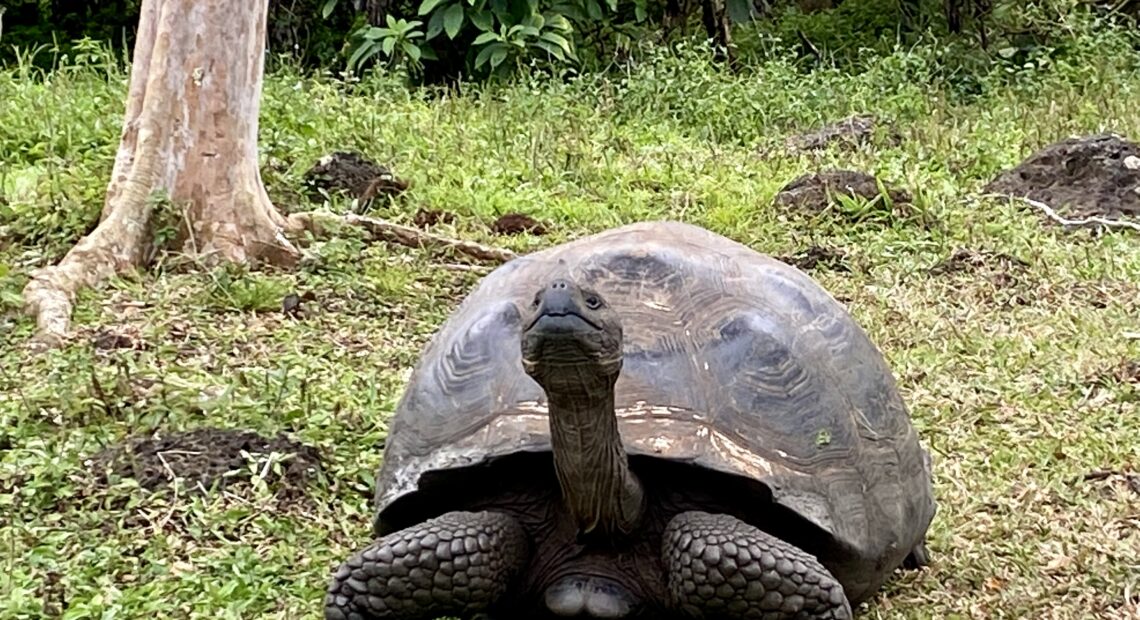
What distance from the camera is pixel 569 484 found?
2.37 m

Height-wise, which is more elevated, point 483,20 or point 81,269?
point 81,269

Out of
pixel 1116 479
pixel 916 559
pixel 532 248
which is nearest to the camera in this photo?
pixel 916 559

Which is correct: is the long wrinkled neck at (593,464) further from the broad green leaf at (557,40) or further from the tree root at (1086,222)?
the broad green leaf at (557,40)

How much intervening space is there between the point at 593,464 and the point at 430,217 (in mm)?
3724

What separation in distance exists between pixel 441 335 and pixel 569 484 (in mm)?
574

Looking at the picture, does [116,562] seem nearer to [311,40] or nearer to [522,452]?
[522,452]

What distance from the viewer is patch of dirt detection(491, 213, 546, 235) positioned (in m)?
5.90

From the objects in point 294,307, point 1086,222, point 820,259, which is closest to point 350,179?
point 294,307

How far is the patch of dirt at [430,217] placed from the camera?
5.90 metres

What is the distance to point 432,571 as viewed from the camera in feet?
8.11

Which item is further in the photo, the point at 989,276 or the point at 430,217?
the point at 430,217

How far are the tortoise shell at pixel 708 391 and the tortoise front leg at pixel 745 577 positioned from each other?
90 mm

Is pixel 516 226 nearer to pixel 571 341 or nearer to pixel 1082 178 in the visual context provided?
pixel 1082 178

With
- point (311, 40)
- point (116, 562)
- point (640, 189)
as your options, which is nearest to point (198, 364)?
point (116, 562)
